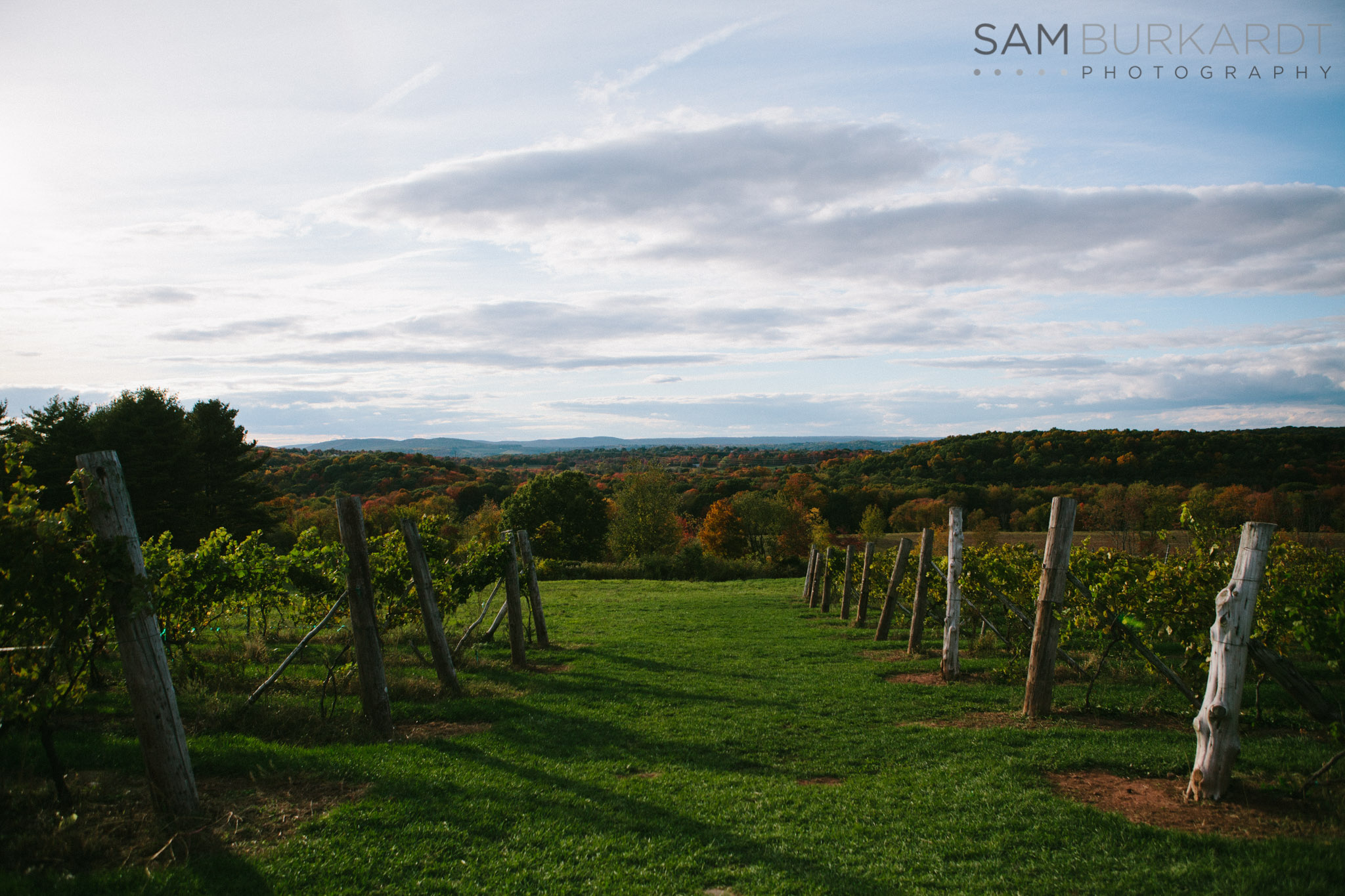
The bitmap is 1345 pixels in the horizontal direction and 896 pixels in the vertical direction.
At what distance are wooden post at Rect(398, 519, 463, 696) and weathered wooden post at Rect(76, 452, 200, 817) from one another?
479 centimetres

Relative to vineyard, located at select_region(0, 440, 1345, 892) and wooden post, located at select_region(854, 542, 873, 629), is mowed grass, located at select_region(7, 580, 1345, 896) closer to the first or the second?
vineyard, located at select_region(0, 440, 1345, 892)

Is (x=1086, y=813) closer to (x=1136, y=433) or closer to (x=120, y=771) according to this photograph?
(x=120, y=771)

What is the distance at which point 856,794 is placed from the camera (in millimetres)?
6273

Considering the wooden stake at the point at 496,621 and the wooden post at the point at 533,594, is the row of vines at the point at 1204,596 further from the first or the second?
the wooden post at the point at 533,594

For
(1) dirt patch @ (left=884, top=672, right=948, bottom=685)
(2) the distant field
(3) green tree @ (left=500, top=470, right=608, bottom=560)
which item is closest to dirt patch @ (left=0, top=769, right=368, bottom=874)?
(1) dirt patch @ (left=884, top=672, right=948, bottom=685)

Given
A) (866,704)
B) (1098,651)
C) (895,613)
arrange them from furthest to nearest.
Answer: (895,613) → (1098,651) → (866,704)

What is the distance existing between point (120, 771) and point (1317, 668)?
15.9 meters

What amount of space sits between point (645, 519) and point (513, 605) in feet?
130

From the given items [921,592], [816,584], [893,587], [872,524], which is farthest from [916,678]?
[872,524]

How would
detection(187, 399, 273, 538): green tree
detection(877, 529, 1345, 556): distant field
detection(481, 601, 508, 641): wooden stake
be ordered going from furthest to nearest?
detection(877, 529, 1345, 556): distant field → detection(187, 399, 273, 538): green tree → detection(481, 601, 508, 641): wooden stake

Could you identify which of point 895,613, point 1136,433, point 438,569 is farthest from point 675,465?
point 438,569

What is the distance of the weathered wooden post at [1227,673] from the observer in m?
5.38

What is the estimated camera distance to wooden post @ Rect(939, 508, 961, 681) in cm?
1142

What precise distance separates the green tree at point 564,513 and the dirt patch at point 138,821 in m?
44.1
